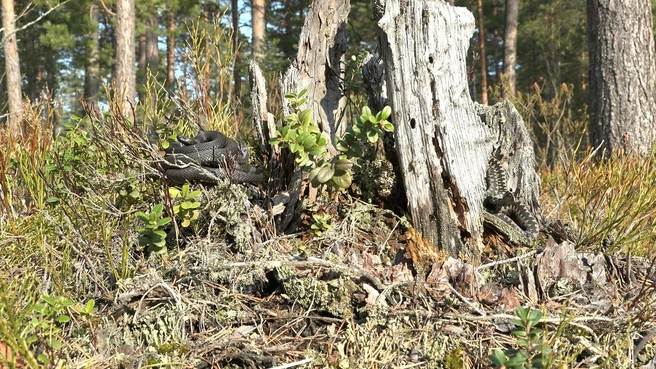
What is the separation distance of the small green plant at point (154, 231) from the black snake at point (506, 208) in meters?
1.83

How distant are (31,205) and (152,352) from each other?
2086 mm

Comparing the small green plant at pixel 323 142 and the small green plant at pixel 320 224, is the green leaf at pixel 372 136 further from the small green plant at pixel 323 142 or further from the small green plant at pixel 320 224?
the small green plant at pixel 320 224

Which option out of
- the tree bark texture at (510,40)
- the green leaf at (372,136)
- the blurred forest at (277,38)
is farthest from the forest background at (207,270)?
the tree bark texture at (510,40)

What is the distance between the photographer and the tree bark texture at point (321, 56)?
128 inches

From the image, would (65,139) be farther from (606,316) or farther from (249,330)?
(606,316)

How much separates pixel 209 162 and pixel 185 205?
49 centimetres

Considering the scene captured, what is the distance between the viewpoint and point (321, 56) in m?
3.29

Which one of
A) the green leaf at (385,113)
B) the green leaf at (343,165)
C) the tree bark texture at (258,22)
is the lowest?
the green leaf at (343,165)

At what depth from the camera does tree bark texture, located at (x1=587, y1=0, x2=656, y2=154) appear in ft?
17.9

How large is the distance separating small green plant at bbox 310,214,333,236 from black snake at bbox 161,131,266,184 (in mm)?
487

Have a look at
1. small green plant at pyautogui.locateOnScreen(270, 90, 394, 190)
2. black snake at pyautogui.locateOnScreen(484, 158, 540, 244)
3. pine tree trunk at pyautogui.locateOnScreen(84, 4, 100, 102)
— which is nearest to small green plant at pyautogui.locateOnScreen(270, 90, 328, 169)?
small green plant at pyautogui.locateOnScreen(270, 90, 394, 190)

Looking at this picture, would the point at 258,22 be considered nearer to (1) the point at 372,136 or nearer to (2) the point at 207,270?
(1) the point at 372,136

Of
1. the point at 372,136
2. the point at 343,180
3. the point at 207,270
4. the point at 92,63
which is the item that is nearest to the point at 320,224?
the point at 343,180

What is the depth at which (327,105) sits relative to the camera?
332 centimetres
